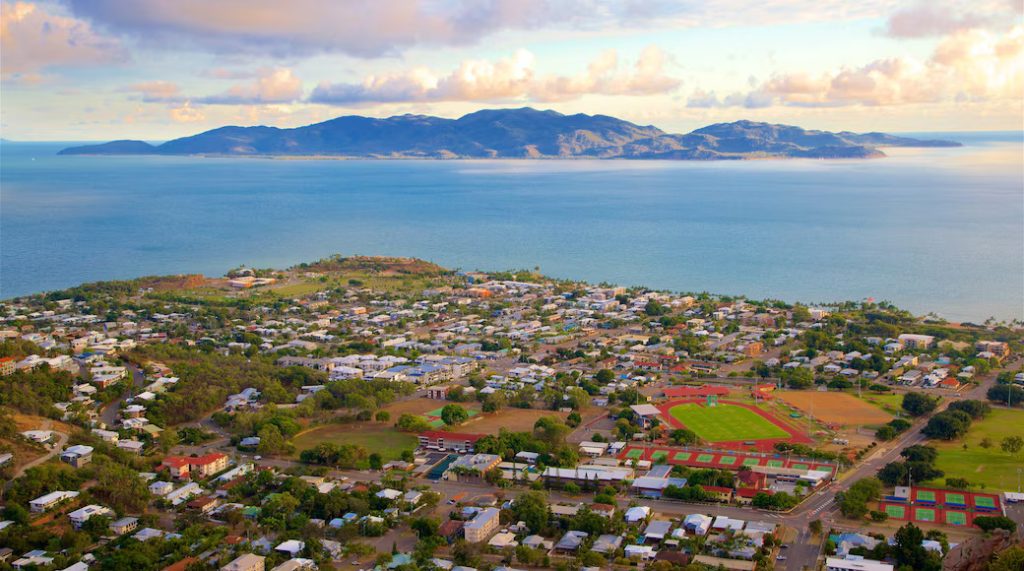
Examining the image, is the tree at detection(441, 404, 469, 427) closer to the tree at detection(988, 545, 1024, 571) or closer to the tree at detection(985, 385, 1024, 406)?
the tree at detection(988, 545, 1024, 571)

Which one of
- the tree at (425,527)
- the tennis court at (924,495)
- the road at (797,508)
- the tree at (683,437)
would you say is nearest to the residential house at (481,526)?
the tree at (425,527)

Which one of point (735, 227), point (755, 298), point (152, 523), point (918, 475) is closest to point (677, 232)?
point (735, 227)

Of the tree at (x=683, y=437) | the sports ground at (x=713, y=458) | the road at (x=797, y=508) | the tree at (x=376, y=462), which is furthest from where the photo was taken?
the tree at (x=683, y=437)

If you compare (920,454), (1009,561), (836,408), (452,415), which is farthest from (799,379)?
(1009,561)

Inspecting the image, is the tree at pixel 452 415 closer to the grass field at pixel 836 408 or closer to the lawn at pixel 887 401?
the grass field at pixel 836 408

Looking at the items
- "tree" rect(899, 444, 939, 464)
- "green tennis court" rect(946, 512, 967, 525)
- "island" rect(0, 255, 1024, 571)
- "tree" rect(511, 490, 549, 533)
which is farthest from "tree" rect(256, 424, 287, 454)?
"green tennis court" rect(946, 512, 967, 525)
